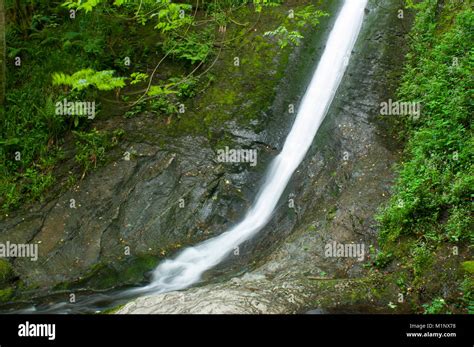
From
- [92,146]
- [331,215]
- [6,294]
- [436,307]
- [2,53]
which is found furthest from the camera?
[92,146]

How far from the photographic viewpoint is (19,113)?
10438 mm

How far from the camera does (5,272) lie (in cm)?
807

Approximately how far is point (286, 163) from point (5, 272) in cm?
Answer: 586

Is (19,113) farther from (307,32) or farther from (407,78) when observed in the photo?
(407,78)

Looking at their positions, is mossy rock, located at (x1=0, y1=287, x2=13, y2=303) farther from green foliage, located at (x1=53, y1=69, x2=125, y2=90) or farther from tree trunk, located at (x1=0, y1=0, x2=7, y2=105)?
tree trunk, located at (x1=0, y1=0, x2=7, y2=105)

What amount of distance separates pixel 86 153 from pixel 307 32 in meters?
6.61

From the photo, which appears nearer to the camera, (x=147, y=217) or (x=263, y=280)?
(x=263, y=280)

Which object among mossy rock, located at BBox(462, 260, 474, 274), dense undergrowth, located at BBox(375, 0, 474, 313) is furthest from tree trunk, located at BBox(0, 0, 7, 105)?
mossy rock, located at BBox(462, 260, 474, 274)

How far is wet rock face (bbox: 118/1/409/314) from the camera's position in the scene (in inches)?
245

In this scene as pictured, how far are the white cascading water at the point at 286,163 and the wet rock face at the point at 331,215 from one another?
25 centimetres

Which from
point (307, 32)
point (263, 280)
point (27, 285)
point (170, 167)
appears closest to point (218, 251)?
point (263, 280)

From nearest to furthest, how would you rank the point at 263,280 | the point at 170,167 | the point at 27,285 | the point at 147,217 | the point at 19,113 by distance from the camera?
1. the point at 263,280
2. the point at 27,285
3. the point at 147,217
4. the point at 170,167
5. the point at 19,113

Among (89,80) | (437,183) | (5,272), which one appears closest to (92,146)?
(89,80)

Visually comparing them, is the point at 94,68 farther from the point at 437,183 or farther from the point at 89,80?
the point at 437,183
